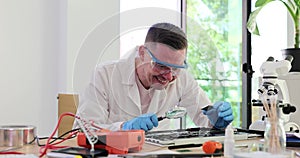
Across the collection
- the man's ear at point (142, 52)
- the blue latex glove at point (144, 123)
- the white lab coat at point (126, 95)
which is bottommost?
the blue latex glove at point (144, 123)

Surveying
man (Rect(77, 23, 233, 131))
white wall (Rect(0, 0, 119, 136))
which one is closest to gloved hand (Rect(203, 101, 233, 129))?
man (Rect(77, 23, 233, 131))

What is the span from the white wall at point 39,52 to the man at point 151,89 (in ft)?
4.38

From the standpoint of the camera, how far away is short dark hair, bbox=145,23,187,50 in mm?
1494

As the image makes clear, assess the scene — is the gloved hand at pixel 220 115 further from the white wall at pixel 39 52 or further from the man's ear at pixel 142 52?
the white wall at pixel 39 52

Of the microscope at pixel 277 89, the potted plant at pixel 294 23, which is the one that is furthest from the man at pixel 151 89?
the potted plant at pixel 294 23

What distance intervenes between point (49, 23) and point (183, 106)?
6.01 ft

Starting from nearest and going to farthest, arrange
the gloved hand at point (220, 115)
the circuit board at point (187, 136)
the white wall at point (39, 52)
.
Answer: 1. the circuit board at point (187, 136)
2. the gloved hand at point (220, 115)
3. the white wall at point (39, 52)

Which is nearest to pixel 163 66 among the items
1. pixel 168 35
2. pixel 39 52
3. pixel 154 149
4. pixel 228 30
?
pixel 168 35

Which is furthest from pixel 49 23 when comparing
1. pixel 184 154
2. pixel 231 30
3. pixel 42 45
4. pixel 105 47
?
pixel 184 154

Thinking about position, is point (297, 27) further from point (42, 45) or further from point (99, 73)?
point (42, 45)

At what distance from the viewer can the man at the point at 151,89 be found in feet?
4.91

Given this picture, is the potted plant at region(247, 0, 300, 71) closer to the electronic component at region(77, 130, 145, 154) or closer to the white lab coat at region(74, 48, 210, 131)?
the white lab coat at region(74, 48, 210, 131)

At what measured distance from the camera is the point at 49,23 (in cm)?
322

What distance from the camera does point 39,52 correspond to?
125 inches
